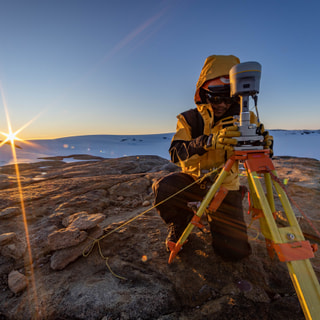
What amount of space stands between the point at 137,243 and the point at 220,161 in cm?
144

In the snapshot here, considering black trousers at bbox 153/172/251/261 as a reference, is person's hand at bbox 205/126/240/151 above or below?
above

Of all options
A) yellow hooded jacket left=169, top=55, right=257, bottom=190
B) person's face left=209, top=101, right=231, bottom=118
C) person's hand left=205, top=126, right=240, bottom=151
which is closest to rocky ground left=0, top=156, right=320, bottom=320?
yellow hooded jacket left=169, top=55, right=257, bottom=190

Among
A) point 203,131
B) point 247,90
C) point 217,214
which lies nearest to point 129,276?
point 217,214

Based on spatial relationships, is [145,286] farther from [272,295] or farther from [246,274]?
[272,295]

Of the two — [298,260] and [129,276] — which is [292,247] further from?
[129,276]

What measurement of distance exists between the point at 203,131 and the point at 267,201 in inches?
44.9

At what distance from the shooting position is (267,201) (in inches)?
50.6

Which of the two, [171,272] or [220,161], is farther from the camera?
[220,161]

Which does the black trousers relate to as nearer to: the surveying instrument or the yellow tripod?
the surveying instrument

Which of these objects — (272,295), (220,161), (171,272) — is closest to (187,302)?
(171,272)

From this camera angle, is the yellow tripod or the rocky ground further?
the rocky ground

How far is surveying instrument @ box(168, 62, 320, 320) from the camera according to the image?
3.11 feet

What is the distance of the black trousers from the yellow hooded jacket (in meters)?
0.18

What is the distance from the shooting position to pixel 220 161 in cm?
202
